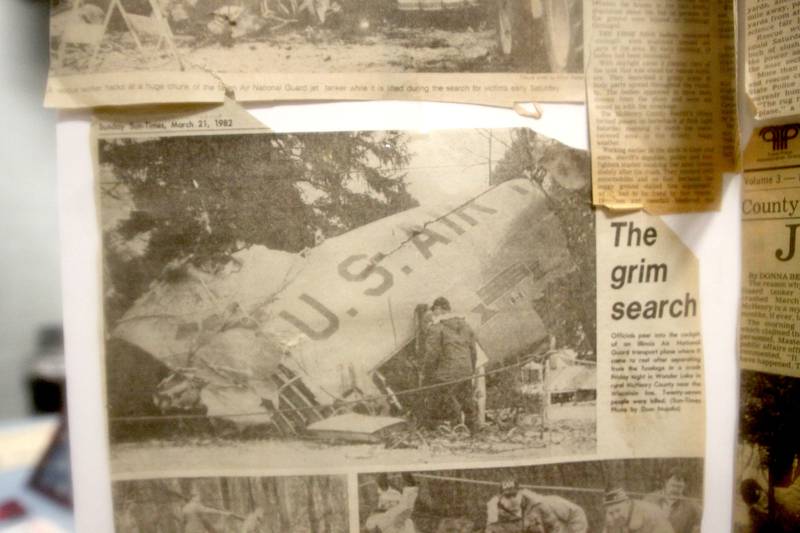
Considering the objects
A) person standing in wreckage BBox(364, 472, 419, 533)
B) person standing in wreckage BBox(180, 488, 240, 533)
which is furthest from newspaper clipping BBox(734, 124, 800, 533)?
person standing in wreckage BBox(180, 488, 240, 533)

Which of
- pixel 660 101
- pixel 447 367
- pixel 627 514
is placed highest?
pixel 660 101

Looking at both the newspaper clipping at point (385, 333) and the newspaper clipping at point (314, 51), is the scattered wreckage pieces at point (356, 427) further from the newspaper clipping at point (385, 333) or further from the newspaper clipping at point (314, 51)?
the newspaper clipping at point (314, 51)

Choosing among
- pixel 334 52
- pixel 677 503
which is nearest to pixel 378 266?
pixel 334 52

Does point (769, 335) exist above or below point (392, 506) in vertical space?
above

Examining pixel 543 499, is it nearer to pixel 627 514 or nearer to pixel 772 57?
pixel 627 514

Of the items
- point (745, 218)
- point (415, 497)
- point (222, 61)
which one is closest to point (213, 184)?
point (222, 61)

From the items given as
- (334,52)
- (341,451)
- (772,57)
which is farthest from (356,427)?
(772,57)

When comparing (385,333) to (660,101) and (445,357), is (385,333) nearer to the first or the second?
(445,357)
